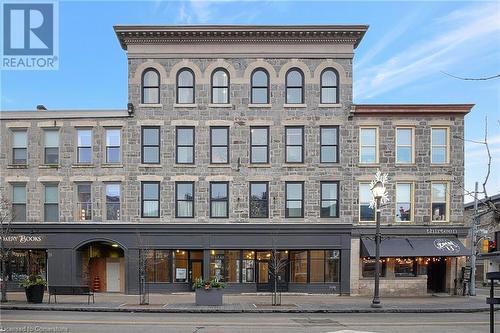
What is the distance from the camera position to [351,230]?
25.0m

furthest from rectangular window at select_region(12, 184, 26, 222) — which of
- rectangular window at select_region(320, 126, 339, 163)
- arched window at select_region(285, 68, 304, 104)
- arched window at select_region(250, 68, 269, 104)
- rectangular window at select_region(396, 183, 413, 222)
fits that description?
rectangular window at select_region(396, 183, 413, 222)

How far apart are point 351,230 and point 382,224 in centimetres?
186

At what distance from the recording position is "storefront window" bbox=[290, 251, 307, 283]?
2523cm

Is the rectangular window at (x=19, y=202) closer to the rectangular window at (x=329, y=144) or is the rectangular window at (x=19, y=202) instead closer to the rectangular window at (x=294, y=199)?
the rectangular window at (x=294, y=199)

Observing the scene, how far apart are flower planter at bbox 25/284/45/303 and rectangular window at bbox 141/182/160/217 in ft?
22.5

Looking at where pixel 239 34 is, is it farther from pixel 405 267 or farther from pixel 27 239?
pixel 27 239

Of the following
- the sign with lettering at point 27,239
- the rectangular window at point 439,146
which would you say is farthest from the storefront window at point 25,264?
the rectangular window at point 439,146

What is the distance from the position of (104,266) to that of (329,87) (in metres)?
17.4

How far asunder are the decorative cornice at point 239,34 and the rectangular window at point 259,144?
5.27m

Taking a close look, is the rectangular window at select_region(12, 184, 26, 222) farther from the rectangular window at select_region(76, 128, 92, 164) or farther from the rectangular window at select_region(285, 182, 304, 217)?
the rectangular window at select_region(285, 182, 304, 217)

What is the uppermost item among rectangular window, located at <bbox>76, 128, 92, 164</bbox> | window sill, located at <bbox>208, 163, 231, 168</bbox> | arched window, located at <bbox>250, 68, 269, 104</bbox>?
arched window, located at <bbox>250, 68, 269, 104</bbox>

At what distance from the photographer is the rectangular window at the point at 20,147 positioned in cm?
2609

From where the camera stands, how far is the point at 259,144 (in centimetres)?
2552

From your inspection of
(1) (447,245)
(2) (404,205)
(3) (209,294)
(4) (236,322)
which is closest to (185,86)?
(3) (209,294)
